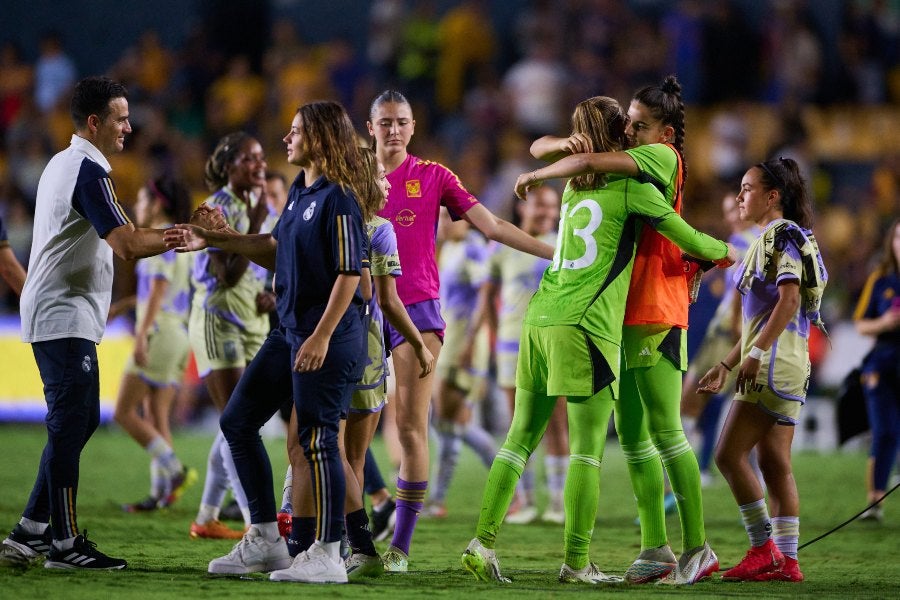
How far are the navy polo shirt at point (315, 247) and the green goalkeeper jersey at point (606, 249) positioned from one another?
1.05 m

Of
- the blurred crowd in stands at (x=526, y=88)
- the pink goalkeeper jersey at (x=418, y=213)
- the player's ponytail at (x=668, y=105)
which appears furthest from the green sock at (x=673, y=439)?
the blurred crowd in stands at (x=526, y=88)

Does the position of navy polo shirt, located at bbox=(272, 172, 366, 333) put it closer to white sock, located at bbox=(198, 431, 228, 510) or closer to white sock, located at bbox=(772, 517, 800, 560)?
white sock, located at bbox=(198, 431, 228, 510)

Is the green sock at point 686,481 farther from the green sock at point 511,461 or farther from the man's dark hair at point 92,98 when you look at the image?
the man's dark hair at point 92,98

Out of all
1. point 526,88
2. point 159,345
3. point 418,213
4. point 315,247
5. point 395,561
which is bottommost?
point 395,561

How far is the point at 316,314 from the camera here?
5.82 meters

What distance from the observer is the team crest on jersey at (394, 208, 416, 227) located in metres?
6.85

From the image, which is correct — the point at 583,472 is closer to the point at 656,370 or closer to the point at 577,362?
the point at 577,362

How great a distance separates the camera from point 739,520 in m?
9.57

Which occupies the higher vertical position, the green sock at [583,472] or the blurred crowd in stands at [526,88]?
the blurred crowd in stands at [526,88]

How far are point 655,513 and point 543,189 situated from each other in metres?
4.00

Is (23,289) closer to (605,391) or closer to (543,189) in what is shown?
(605,391)

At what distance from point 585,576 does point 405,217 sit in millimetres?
2171

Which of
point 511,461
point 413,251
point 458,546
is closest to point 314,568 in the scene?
point 511,461

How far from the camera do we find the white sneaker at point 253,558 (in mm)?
6137
